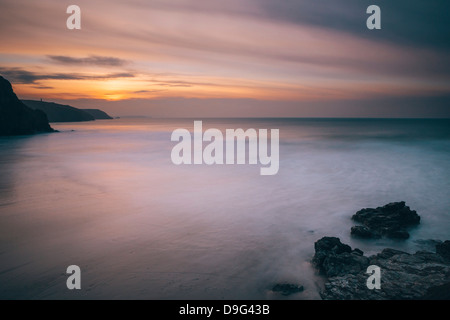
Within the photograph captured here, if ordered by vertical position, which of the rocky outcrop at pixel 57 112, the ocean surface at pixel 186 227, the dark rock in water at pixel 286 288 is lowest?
the dark rock in water at pixel 286 288

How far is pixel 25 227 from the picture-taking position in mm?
9312

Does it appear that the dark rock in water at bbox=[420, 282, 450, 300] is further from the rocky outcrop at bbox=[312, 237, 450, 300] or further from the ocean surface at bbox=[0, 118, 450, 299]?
the ocean surface at bbox=[0, 118, 450, 299]

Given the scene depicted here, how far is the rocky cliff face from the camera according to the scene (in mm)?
49688

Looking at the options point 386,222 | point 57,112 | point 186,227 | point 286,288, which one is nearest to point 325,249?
point 286,288

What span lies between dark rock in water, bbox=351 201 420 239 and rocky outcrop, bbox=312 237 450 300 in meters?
1.48

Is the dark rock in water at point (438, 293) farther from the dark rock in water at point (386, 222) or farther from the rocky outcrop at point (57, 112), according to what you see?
the rocky outcrop at point (57, 112)

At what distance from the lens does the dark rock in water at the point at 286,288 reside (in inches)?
229

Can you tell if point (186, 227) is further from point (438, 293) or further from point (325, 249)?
point (438, 293)

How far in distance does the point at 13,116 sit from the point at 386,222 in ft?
205

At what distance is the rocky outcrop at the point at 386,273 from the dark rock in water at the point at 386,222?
148 centimetres

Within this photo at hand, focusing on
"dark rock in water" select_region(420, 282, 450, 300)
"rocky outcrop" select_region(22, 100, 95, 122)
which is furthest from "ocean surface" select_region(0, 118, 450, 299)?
"rocky outcrop" select_region(22, 100, 95, 122)

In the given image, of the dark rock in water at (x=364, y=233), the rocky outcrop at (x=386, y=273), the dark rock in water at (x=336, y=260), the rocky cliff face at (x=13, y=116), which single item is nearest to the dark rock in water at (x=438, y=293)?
the rocky outcrop at (x=386, y=273)
